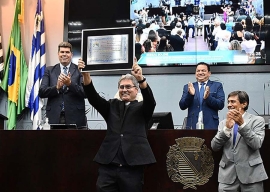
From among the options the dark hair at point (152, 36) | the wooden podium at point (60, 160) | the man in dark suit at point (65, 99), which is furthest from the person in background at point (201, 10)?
the wooden podium at point (60, 160)

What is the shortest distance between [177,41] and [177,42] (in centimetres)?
2

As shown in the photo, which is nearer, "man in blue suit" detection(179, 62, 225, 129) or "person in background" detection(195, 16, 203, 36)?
"man in blue suit" detection(179, 62, 225, 129)

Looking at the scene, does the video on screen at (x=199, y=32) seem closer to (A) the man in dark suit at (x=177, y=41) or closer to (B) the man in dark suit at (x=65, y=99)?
(A) the man in dark suit at (x=177, y=41)

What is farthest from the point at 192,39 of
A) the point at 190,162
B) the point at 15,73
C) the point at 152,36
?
the point at 190,162

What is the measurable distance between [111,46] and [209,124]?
1.30 m

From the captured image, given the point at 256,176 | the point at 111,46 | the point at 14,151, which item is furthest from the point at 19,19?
the point at 256,176

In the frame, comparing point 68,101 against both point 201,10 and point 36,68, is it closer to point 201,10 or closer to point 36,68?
point 36,68

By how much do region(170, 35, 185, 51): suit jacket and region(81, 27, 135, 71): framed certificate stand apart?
109 inches

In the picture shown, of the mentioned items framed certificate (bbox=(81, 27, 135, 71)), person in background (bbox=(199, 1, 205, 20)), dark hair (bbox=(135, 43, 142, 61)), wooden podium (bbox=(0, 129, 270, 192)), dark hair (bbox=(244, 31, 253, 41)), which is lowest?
wooden podium (bbox=(0, 129, 270, 192))

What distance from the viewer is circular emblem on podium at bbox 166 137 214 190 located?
3.48 metres

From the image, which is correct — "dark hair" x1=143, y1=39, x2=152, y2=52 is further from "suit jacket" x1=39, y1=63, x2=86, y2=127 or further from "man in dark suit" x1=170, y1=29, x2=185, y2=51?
"suit jacket" x1=39, y1=63, x2=86, y2=127

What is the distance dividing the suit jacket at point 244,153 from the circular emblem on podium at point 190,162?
0.22m

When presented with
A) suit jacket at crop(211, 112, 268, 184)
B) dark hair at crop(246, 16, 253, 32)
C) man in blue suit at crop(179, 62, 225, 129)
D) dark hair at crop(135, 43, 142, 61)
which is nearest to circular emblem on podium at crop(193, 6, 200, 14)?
dark hair at crop(246, 16, 253, 32)

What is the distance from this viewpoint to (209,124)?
157 inches
